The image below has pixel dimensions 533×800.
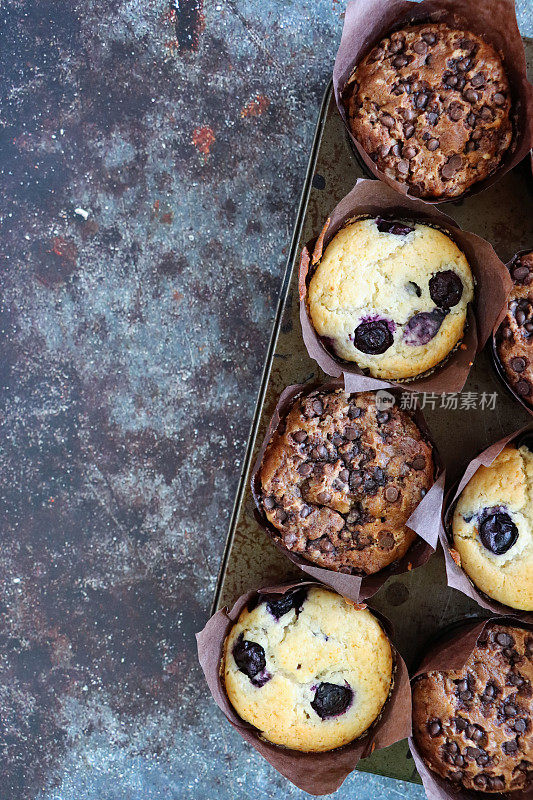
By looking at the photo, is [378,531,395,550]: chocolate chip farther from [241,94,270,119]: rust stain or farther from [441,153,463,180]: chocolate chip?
[241,94,270,119]: rust stain

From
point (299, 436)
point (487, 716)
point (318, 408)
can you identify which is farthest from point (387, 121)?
point (487, 716)

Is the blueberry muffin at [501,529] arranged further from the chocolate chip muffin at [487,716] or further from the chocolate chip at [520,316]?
the chocolate chip at [520,316]

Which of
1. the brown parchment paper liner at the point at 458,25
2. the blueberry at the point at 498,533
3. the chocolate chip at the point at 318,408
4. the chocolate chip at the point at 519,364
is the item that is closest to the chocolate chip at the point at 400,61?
the brown parchment paper liner at the point at 458,25

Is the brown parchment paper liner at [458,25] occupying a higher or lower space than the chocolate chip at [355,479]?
higher

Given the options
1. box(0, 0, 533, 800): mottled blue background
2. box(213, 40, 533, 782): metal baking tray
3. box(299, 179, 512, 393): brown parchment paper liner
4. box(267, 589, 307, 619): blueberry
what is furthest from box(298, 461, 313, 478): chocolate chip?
box(0, 0, 533, 800): mottled blue background

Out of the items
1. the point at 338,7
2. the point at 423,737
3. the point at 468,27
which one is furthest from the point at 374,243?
the point at 423,737

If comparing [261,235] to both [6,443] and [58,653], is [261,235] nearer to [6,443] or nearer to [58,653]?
[6,443]
